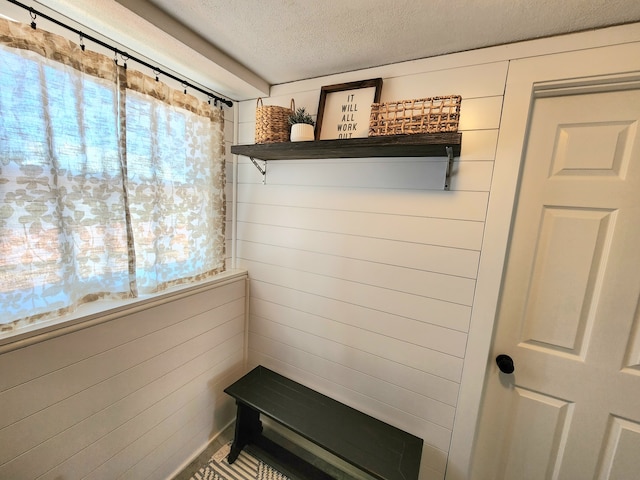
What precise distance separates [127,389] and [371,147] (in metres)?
1.61

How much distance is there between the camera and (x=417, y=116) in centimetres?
104

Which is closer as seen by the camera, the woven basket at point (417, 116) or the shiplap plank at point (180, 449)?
the woven basket at point (417, 116)

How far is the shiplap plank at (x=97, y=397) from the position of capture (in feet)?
3.05

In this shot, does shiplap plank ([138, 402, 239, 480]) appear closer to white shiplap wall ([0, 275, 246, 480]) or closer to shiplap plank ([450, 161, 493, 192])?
white shiplap wall ([0, 275, 246, 480])

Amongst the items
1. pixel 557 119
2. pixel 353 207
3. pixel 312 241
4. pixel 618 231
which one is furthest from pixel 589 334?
pixel 312 241

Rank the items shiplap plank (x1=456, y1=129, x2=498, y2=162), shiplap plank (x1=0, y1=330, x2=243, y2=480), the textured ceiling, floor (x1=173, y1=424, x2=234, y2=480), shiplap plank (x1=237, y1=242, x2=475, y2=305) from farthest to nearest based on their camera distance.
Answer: floor (x1=173, y1=424, x2=234, y2=480)
shiplap plank (x1=237, y1=242, x2=475, y2=305)
shiplap plank (x1=456, y1=129, x2=498, y2=162)
shiplap plank (x1=0, y1=330, x2=243, y2=480)
the textured ceiling

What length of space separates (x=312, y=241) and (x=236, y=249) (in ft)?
2.14

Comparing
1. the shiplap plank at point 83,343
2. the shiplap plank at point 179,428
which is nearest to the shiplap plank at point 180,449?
the shiplap plank at point 179,428

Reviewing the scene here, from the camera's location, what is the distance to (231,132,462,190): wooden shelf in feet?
3.21

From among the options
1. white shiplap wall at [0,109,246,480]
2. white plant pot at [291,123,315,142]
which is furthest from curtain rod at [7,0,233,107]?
white plant pot at [291,123,315,142]

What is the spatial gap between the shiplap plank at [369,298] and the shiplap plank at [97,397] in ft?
1.48

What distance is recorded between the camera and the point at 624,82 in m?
0.94

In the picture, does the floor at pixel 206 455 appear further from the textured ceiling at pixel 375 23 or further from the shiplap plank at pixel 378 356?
the textured ceiling at pixel 375 23

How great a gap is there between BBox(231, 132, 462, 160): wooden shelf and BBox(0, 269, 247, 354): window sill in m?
0.87
